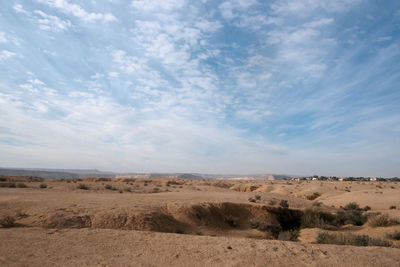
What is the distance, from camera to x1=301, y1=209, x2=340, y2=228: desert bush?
1594cm

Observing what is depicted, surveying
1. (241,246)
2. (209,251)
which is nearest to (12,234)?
(209,251)

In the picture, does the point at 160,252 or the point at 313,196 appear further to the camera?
the point at 313,196

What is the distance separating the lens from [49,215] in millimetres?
A: 10281

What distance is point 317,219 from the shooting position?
15945mm

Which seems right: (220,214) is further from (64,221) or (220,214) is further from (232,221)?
(64,221)

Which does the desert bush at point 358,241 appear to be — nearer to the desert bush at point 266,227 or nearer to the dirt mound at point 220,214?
the desert bush at point 266,227

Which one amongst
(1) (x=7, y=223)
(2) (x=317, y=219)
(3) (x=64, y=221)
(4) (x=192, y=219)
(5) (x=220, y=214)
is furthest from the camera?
(2) (x=317, y=219)

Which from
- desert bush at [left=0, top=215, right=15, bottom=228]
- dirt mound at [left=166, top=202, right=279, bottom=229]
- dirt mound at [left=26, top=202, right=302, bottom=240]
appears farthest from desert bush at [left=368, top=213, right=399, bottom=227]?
desert bush at [left=0, top=215, right=15, bottom=228]

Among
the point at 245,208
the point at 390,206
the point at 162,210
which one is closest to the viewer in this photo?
the point at 162,210

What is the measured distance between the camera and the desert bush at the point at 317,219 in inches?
628

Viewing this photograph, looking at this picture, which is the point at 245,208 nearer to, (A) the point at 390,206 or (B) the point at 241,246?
(B) the point at 241,246

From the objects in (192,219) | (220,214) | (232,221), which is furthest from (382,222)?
(192,219)

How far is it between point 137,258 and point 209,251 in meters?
2.06

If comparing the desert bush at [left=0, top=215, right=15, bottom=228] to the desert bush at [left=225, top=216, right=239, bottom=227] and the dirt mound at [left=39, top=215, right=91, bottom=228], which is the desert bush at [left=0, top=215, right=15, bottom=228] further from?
the desert bush at [left=225, top=216, right=239, bottom=227]
